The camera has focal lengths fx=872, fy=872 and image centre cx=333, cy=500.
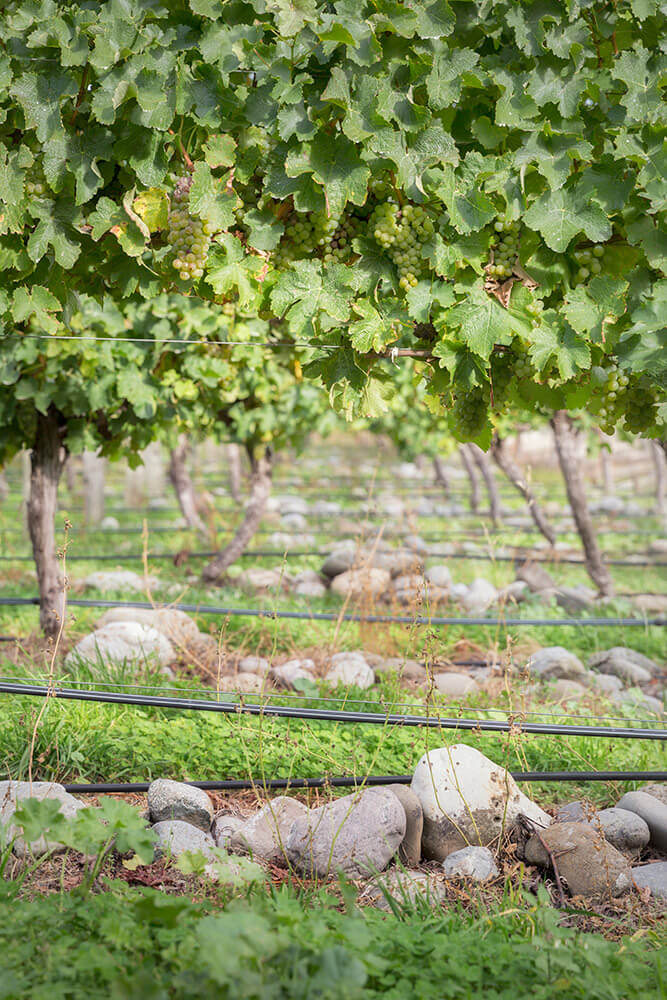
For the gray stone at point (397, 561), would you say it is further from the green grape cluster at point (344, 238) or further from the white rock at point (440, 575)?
the green grape cluster at point (344, 238)

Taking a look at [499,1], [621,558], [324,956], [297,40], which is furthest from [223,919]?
[621,558]

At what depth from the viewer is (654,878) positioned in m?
2.90

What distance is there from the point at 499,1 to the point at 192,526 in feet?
30.0

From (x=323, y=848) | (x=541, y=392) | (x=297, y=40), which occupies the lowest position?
(x=323, y=848)

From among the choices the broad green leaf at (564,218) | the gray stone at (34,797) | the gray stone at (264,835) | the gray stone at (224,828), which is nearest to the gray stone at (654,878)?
the gray stone at (264,835)

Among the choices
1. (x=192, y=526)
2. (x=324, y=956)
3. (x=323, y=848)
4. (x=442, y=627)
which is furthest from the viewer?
(x=192, y=526)

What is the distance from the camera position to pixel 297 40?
8.05 ft

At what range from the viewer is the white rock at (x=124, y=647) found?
181 inches

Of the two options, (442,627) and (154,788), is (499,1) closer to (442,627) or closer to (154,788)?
(154,788)

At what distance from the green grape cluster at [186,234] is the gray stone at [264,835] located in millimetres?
1800

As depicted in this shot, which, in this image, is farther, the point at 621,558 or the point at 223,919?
the point at 621,558

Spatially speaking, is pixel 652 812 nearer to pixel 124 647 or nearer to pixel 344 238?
pixel 344 238

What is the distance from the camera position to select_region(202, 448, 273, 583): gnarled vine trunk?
830cm

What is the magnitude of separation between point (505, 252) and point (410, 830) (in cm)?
197
